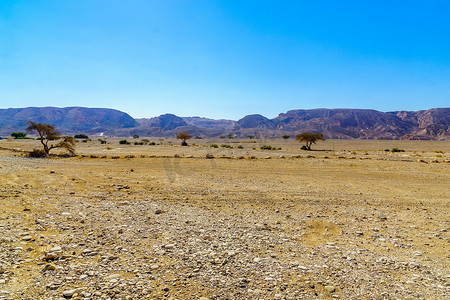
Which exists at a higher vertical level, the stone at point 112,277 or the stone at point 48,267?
the stone at point 48,267

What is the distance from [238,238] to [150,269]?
2.05 meters

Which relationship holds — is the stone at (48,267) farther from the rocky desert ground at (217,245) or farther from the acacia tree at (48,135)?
the acacia tree at (48,135)

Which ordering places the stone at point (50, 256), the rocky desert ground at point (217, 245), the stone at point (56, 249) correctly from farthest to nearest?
the stone at point (56, 249) → the stone at point (50, 256) → the rocky desert ground at point (217, 245)

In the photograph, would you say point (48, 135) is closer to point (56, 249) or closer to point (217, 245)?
point (56, 249)

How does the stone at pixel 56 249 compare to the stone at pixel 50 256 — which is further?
the stone at pixel 56 249

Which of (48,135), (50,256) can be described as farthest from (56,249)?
(48,135)

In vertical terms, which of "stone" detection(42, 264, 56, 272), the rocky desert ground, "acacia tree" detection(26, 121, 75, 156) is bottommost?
the rocky desert ground

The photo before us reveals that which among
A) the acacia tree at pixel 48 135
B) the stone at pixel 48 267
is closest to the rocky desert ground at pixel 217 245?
the stone at pixel 48 267

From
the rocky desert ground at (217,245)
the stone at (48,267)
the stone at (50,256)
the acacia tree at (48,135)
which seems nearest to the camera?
the rocky desert ground at (217,245)

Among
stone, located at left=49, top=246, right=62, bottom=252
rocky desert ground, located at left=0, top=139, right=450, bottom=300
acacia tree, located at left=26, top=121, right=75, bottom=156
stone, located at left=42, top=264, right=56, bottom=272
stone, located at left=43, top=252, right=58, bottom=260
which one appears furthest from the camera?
acacia tree, located at left=26, top=121, right=75, bottom=156

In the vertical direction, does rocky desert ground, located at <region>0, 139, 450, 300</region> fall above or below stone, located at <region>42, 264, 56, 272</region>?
below

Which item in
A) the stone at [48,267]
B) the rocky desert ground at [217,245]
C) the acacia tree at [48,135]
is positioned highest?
the acacia tree at [48,135]

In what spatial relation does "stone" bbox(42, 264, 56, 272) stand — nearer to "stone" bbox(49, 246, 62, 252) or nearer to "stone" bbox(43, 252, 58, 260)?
"stone" bbox(43, 252, 58, 260)

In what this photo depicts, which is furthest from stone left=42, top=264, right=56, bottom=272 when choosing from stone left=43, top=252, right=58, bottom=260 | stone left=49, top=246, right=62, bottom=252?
stone left=49, top=246, right=62, bottom=252
